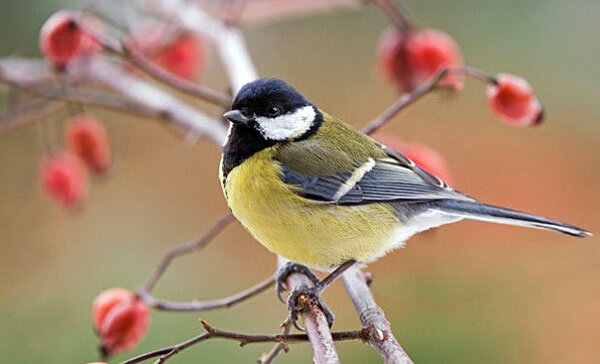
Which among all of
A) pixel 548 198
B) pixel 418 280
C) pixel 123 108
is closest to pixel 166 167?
pixel 418 280

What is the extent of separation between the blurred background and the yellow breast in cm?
70

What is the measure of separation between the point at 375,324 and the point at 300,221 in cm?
25

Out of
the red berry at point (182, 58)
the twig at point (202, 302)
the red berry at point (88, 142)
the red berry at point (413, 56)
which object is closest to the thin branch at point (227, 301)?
the twig at point (202, 302)

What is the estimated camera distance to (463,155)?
2197 mm

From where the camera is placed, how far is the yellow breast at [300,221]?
803 mm

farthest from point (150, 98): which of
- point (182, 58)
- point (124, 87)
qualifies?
point (182, 58)

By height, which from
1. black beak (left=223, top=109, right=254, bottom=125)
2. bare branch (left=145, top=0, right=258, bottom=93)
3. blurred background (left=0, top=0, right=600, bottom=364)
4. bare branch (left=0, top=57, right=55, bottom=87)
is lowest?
blurred background (left=0, top=0, right=600, bottom=364)

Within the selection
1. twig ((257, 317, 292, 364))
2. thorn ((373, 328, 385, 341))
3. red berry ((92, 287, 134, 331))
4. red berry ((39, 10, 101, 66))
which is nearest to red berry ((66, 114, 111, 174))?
red berry ((39, 10, 101, 66))

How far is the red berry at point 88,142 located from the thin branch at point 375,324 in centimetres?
45

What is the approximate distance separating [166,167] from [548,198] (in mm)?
960

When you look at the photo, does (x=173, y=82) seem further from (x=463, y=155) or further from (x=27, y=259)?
(x=463, y=155)

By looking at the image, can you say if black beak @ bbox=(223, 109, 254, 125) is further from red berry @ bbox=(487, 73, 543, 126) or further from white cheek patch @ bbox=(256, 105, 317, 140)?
red berry @ bbox=(487, 73, 543, 126)

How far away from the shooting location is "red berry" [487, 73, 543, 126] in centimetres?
89

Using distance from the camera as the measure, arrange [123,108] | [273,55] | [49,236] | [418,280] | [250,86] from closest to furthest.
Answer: [250,86] < [123,108] < [418,280] < [49,236] < [273,55]
